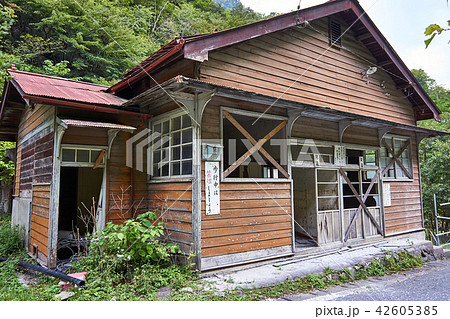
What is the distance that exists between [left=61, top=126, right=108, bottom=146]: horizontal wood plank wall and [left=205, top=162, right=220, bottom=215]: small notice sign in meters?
2.48

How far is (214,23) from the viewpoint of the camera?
25516mm

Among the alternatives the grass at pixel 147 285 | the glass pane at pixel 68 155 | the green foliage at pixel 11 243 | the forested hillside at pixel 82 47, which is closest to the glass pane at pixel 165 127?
the glass pane at pixel 68 155

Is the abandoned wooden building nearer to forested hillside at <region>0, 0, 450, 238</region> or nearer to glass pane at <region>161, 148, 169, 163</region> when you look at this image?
glass pane at <region>161, 148, 169, 163</region>

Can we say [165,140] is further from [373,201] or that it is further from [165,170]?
[373,201]

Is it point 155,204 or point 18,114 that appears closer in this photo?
point 155,204

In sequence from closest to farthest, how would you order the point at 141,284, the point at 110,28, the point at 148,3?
the point at 141,284 → the point at 110,28 → the point at 148,3

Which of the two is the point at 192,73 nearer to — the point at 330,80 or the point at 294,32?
the point at 294,32

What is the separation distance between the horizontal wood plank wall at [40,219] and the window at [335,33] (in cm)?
807

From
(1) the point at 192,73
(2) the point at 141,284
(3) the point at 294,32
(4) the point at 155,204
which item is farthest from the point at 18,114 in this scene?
(3) the point at 294,32

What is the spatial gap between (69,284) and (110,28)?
15057mm

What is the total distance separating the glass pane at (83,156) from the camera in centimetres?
650

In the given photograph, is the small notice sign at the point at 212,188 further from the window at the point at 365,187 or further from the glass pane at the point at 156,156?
the window at the point at 365,187

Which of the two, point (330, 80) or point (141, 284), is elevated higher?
point (330, 80)

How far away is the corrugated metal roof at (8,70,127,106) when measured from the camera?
599 centimetres
